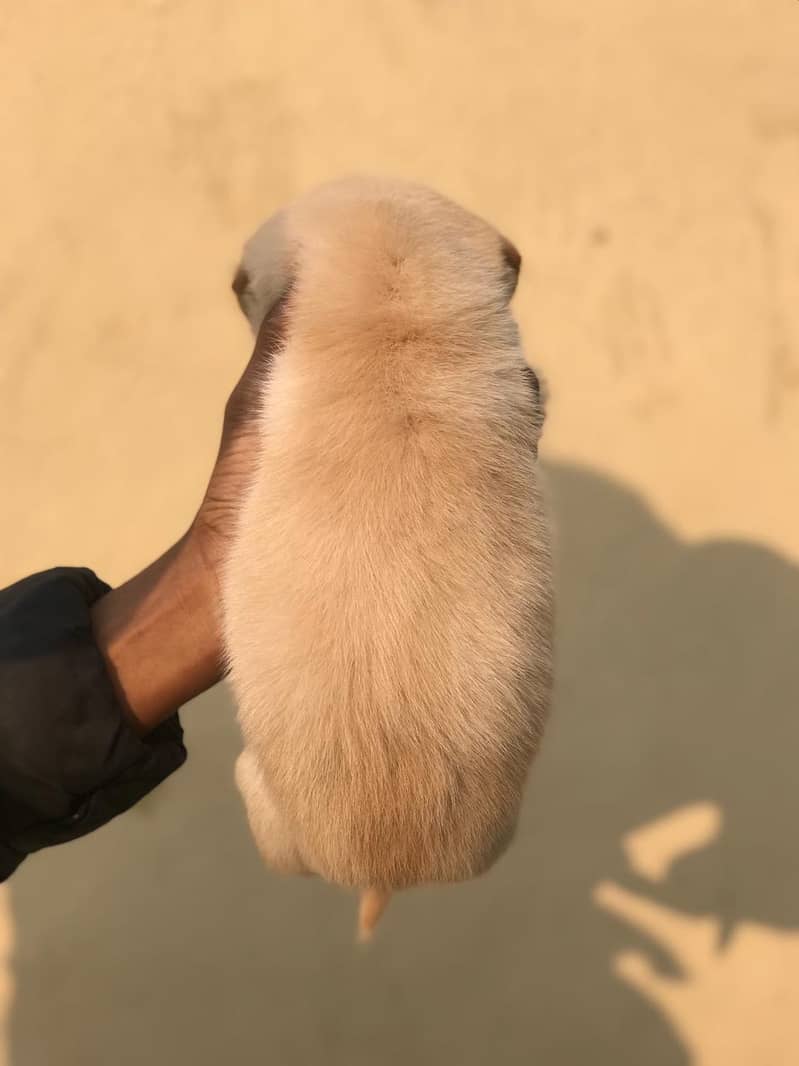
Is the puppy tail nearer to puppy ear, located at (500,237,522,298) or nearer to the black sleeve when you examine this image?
the black sleeve

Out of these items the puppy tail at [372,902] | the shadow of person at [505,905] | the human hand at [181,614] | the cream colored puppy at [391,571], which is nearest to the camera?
the cream colored puppy at [391,571]

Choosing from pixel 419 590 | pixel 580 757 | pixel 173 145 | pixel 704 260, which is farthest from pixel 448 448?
pixel 173 145

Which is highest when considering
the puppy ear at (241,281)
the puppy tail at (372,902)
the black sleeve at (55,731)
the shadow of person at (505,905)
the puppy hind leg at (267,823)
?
the puppy ear at (241,281)

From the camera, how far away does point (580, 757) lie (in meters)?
1.24

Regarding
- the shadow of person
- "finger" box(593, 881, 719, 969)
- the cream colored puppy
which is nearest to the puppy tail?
the cream colored puppy

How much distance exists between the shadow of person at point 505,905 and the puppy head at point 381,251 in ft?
2.27

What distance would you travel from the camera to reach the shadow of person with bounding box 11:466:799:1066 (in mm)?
1134

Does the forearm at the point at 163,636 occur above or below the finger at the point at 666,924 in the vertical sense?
above

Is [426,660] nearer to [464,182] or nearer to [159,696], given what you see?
[159,696]

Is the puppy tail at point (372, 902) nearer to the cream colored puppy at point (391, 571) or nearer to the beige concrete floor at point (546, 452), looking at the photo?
the cream colored puppy at point (391, 571)

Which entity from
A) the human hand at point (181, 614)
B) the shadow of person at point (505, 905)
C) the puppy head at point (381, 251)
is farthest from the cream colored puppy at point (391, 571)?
the shadow of person at point (505, 905)

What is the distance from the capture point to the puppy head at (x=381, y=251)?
67 centimetres

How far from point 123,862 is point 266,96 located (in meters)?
1.32

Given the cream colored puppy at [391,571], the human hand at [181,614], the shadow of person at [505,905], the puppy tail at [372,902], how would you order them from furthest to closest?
the shadow of person at [505,905] → the human hand at [181,614] → the puppy tail at [372,902] → the cream colored puppy at [391,571]
